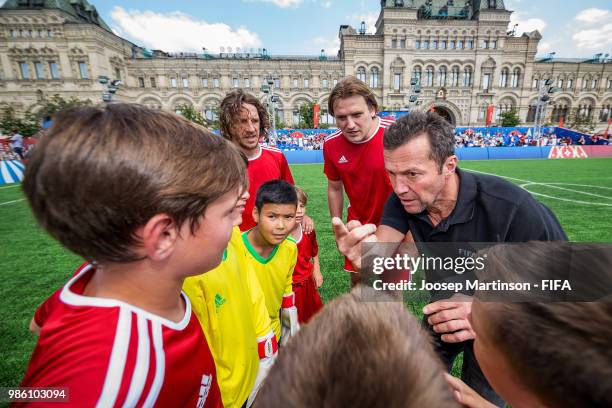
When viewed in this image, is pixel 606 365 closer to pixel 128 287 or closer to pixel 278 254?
pixel 128 287

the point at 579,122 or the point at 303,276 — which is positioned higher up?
the point at 579,122

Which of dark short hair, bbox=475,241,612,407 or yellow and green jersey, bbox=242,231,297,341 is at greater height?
dark short hair, bbox=475,241,612,407

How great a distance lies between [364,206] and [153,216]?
9.23 ft

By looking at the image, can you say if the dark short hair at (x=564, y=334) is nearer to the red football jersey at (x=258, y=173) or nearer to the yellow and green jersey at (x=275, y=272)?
the yellow and green jersey at (x=275, y=272)

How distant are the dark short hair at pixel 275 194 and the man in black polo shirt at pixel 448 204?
0.86 meters

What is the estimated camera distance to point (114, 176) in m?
0.86

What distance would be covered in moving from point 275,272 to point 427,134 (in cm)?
169

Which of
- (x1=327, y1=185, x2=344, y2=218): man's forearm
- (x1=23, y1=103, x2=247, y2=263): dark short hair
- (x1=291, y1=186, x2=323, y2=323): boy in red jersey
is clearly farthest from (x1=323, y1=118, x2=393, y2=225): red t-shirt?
(x1=23, y1=103, x2=247, y2=263): dark short hair

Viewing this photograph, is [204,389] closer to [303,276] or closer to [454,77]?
[303,276]

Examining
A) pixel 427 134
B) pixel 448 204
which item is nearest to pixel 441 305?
→ pixel 448 204

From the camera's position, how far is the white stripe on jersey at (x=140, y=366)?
2.96ft

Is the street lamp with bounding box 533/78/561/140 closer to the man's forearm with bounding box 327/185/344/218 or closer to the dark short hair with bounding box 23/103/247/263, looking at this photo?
the man's forearm with bounding box 327/185/344/218

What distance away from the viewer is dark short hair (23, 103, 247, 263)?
829mm

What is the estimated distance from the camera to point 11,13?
137 feet
